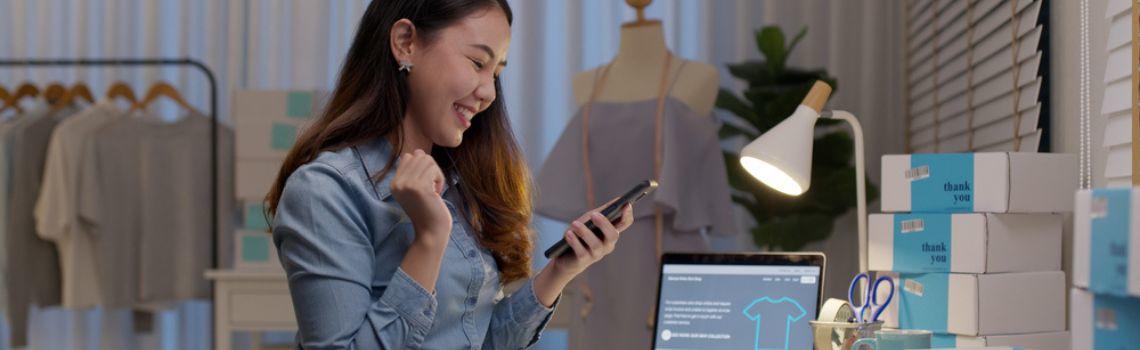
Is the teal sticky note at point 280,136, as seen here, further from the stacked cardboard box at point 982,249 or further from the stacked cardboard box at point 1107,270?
the stacked cardboard box at point 1107,270

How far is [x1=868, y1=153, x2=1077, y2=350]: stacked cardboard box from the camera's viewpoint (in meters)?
1.73

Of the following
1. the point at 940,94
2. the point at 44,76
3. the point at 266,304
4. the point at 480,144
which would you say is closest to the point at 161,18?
the point at 44,76

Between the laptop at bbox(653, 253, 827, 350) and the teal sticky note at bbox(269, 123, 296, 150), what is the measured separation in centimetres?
245

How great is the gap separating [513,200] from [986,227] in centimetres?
68

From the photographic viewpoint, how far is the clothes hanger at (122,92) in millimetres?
4613

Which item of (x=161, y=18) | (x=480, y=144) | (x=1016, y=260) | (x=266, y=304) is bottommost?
(x=266, y=304)

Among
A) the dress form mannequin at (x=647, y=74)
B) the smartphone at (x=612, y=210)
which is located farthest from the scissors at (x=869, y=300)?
the dress form mannequin at (x=647, y=74)

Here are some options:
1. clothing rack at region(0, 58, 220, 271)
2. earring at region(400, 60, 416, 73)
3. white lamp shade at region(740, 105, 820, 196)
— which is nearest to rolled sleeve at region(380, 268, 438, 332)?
earring at region(400, 60, 416, 73)

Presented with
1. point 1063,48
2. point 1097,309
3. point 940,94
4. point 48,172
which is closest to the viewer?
point 1097,309

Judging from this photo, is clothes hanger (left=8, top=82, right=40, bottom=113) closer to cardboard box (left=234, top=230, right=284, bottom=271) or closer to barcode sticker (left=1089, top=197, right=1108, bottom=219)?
cardboard box (left=234, top=230, right=284, bottom=271)

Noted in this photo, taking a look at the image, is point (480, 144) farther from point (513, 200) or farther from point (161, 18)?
point (161, 18)

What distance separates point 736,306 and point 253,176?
2668 mm

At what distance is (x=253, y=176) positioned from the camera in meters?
4.25

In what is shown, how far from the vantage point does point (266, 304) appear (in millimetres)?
4004
